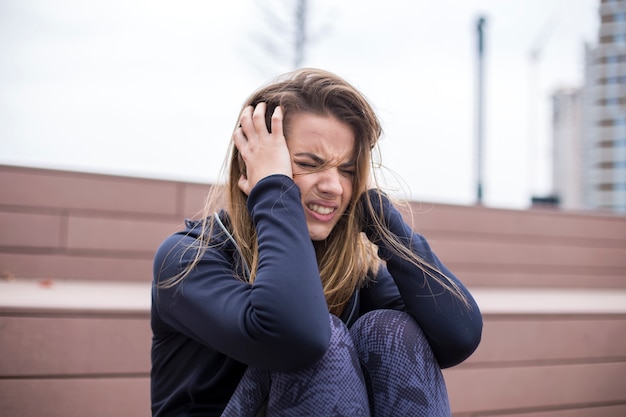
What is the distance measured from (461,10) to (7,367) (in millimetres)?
5130

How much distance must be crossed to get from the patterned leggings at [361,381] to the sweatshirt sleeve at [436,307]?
0.05m

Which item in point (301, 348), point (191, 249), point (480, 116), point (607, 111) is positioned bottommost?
point (301, 348)

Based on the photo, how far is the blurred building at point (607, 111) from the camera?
6.76 m

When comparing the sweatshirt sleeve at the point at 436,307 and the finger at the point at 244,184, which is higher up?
the finger at the point at 244,184

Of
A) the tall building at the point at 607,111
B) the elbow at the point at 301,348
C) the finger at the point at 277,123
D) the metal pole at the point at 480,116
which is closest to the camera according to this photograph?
the elbow at the point at 301,348

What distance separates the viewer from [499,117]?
5.59 meters

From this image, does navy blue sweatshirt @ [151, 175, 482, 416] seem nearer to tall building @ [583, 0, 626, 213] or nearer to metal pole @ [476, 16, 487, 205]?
metal pole @ [476, 16, 487, 205]

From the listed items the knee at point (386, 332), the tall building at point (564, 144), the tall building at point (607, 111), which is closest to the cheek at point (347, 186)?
the knee at point (386, 332)

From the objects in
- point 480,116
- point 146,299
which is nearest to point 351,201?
point 146,299

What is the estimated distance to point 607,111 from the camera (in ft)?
24.4

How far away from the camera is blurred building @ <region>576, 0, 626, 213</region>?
6764mm

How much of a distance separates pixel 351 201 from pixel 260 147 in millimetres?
255

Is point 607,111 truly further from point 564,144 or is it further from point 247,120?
point 564,144

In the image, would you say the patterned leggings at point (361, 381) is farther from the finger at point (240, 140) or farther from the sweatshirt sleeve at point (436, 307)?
the finger at point (240, 140)
